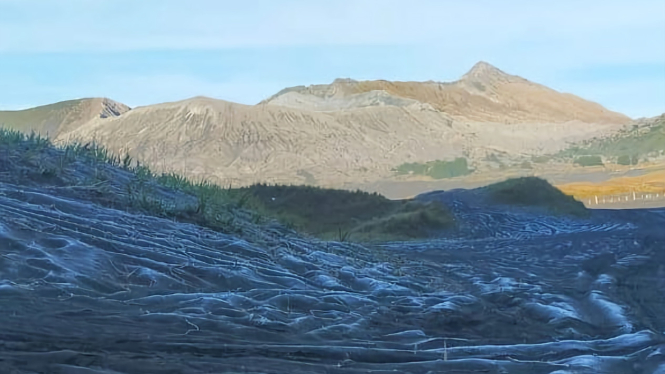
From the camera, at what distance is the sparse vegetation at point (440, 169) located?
1122 inches

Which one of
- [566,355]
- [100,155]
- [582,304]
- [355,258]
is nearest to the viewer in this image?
[566,355]

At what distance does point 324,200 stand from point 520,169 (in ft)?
26.6

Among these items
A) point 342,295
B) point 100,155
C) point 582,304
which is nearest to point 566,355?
point 342,295

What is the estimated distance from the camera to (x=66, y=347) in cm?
336

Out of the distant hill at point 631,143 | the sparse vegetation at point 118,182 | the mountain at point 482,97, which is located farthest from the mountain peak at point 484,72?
the sparse vegetation at point 118,182

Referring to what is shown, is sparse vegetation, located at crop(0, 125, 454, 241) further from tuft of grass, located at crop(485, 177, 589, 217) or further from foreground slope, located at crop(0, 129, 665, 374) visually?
tuft of grass, located at crop(485, 177, 589, 217)

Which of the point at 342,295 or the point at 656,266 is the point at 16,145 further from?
the point at 656,266

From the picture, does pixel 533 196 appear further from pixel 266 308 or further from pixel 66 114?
pixel 266 308

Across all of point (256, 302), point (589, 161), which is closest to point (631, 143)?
point (589, 161)

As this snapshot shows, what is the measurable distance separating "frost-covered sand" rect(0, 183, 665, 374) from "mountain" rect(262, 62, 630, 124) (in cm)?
2606

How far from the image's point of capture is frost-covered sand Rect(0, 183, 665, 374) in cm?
353

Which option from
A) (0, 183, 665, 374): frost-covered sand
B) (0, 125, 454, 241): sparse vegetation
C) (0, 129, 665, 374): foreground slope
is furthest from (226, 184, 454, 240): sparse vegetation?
(0, 183, 665, 374): frost-covered sand

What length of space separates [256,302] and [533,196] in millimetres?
18263

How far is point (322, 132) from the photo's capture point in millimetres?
31312
